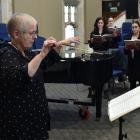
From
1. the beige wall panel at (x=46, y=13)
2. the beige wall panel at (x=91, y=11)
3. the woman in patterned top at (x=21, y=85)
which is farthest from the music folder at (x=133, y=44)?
the beige wall panel at (x=91, y=11)

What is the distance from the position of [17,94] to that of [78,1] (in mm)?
11312

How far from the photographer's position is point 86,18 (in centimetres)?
1389

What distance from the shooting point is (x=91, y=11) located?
13969 millimetres

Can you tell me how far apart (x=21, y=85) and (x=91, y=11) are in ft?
38.4

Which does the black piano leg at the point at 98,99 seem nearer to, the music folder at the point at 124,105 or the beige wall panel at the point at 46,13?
the music folder at the point at 124,105

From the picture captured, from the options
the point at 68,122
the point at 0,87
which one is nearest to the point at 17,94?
the point at 0,87

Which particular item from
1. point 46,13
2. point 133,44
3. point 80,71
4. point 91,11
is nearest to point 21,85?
point 80,71

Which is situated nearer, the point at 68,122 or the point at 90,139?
the point at 90,139

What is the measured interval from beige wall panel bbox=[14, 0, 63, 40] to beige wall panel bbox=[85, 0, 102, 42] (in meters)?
1.47

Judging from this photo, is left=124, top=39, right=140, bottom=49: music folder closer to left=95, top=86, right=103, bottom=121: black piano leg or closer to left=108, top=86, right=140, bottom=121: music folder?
left=95, top=86, right=103, bottom=121: black piano leg

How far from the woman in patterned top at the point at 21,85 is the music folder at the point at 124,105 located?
0.46 m

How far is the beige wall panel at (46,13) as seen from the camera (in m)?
11.7

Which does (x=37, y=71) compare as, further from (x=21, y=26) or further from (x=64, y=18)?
(x=64, y=18)

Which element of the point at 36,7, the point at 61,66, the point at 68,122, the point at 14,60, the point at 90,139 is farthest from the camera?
the point at 36,7
